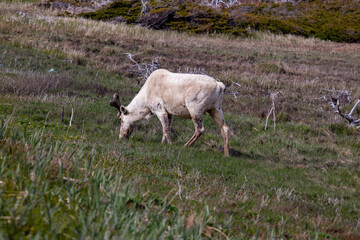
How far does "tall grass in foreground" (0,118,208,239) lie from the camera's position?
2652 millimetres

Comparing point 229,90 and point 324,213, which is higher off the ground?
point 324,213

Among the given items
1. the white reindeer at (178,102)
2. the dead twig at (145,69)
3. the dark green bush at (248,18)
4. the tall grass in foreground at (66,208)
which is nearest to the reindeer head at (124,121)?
the white reindeer at (178,102)

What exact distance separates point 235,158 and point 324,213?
10.2 feet

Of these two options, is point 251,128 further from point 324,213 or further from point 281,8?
point 281,8

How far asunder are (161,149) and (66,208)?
6284 millimetres

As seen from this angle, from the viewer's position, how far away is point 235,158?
9516mm

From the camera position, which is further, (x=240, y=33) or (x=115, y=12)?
(x=115, y=12)

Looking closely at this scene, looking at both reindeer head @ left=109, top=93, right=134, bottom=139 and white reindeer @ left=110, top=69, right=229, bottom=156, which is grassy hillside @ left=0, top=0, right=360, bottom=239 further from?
white reindeer @ left=110, top=69, right=229, bottom=156

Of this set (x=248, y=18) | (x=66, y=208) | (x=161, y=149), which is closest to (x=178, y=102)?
(x=161, y=149)

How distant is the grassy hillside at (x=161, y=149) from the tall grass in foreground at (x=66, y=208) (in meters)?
0.01

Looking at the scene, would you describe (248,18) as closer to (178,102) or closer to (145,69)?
(145,69)

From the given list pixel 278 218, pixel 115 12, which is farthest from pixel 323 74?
pixel 115 12

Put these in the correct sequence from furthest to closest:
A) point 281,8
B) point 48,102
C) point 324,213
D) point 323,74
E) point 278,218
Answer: point 281,8, point 323,74, point 48,102, point 324,213, point 278,218

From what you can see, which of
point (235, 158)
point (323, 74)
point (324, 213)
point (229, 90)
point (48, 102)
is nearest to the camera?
point (324, 213)
